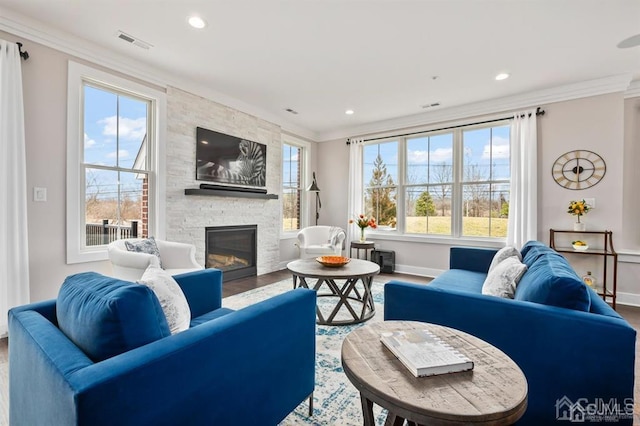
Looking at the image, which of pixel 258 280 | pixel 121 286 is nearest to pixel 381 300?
pixel 258 280

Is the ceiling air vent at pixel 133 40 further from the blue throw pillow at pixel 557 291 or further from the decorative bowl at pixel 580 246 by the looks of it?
the decorative bowl at pixel 580 246

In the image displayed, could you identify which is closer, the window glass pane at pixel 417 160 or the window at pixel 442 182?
the window at pixel 442 182

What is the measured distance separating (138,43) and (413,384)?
373 centimetres

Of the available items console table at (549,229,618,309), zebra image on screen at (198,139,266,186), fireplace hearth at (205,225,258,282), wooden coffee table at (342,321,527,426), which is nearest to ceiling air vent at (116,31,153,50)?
zebra image on screen at (198,139,266,186)

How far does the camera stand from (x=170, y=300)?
1.39 meters

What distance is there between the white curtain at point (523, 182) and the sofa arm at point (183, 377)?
12.9 ft

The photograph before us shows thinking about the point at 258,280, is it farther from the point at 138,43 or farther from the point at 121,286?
the point at 121,286

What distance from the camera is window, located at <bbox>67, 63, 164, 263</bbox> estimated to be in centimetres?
301

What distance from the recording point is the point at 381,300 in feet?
12.0

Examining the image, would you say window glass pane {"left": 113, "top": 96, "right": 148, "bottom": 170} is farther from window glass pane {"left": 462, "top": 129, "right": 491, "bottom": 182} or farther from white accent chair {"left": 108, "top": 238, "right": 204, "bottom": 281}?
window glass pane {"left": 462, "top": 129, "right": 491, "bottom": 182}

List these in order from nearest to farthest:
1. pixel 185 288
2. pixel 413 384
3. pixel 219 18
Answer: pixel 413 384 → pixel 185 288 → pixel 219 18

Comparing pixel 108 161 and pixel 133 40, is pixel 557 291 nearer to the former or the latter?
pixel 133 40

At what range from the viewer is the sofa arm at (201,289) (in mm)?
1973

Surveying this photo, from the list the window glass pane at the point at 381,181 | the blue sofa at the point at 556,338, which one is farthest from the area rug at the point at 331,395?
the window glass pane at the point at 381,181
